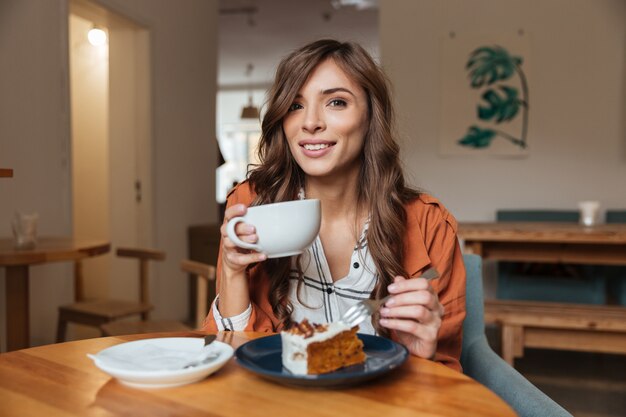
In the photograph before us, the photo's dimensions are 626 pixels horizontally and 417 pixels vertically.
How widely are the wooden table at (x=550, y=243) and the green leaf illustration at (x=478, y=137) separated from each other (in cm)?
118

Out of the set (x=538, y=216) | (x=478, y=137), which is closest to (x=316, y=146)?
(x=538, y=216)

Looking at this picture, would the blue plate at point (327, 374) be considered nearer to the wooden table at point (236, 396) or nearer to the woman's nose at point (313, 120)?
the wooden table at point (236, 396)

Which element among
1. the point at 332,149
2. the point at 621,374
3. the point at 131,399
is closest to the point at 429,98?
the point at 621,374

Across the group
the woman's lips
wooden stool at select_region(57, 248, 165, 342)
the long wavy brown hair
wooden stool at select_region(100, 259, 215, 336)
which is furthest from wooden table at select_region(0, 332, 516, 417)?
wooden stool at select_region(57, 248, 165, 342)

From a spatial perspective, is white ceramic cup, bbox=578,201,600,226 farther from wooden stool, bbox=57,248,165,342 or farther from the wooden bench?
wooden stool, bbox=57,248,165,342

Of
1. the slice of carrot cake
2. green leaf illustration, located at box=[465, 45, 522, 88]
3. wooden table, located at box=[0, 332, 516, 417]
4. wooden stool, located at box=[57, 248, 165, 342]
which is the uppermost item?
green leaf illustration, located at box=[465, 45, 522, 88]

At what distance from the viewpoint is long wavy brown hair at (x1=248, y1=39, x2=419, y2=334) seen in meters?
1.25

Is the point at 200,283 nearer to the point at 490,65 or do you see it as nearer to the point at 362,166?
the point at 362,166

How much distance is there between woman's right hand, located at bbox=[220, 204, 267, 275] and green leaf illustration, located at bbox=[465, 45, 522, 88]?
3.86m

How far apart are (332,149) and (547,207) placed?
3.63 m

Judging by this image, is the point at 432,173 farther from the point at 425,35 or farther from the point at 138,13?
the point at 138,13

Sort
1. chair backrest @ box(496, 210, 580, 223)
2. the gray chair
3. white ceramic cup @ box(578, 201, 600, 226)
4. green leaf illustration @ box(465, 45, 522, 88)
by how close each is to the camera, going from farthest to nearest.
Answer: green leaf illustration @ box(465, 45, 522, 88)
chair backrest @ box(496, 210, 580, 223)
white ceramic cup @ box(578, 201, 600, 226)
the gray chair

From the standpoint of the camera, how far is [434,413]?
0.65m

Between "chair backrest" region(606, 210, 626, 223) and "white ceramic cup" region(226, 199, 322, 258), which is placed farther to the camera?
"chair backrest" region(606, 210, 626, 223)
